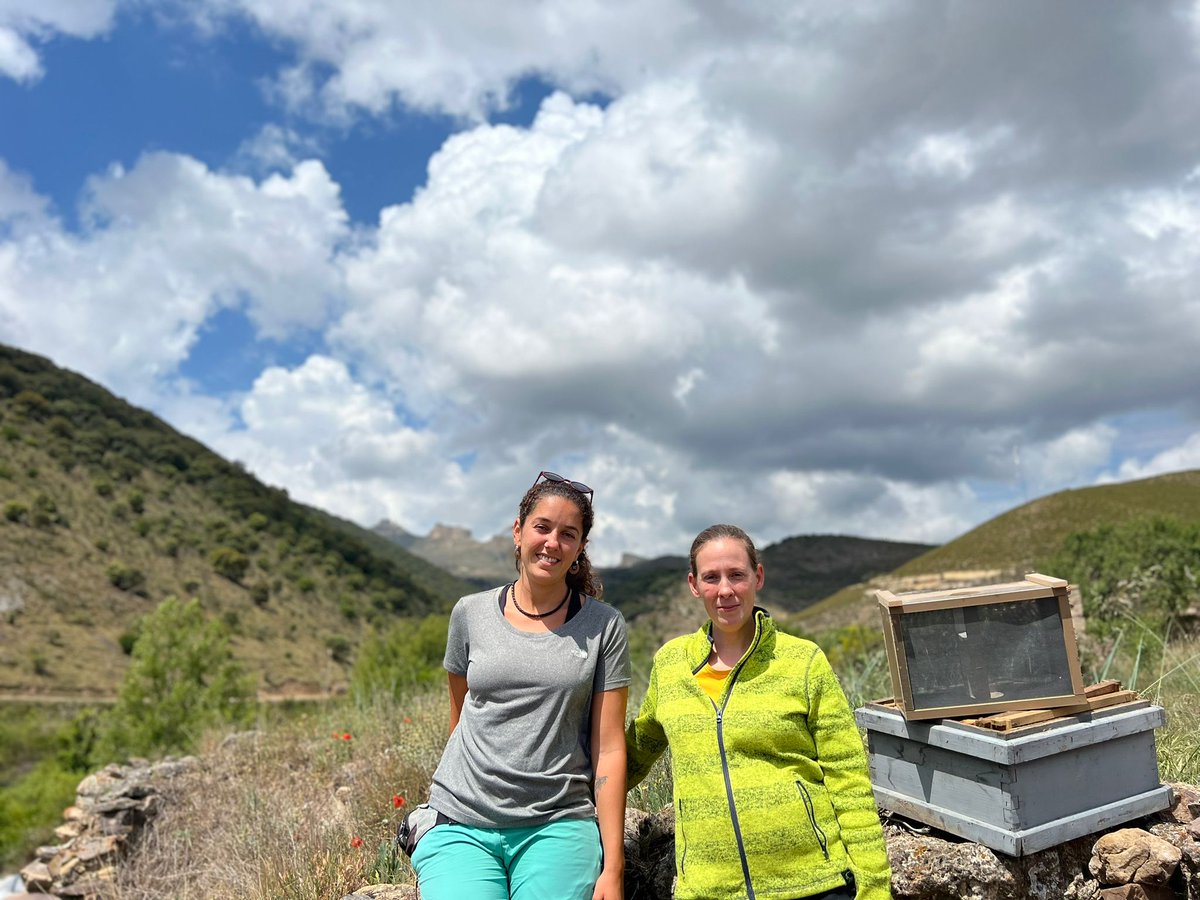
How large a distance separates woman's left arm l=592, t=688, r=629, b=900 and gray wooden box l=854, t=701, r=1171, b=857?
102 cm

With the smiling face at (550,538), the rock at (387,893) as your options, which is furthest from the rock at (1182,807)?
the rock at (387,893)

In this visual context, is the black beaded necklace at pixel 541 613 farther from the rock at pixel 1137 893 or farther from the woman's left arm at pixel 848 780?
the rock at pixel 1137 893

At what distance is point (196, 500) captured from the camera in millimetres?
57312

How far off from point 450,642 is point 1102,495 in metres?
Result: 61.7

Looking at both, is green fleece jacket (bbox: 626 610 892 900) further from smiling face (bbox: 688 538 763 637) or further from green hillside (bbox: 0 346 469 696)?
green hillside (bbox: 0 346 469 696)

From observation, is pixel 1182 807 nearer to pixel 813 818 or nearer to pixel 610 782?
pixel 813 818

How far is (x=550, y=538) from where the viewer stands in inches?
110

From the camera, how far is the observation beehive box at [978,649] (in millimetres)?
2709

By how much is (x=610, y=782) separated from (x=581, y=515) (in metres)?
0.91

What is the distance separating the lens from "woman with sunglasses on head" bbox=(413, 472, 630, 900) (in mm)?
2502

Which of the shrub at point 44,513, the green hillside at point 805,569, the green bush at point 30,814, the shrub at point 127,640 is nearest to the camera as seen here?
the green bush at point 30,814

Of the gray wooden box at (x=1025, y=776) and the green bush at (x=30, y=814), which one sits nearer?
the gray wooden box at (x=1025, y=776)

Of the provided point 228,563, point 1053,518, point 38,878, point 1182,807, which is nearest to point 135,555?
point 228,563

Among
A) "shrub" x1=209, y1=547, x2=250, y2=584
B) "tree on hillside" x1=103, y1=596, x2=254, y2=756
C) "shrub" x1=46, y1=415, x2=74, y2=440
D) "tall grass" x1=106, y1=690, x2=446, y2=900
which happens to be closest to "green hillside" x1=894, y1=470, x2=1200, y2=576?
"tree on hillside" x1=103, y1=596, x2=254, y2=756
